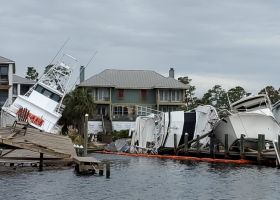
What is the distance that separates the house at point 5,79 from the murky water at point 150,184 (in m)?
34.8

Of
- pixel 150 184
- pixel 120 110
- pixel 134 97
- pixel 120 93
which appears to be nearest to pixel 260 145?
pixel 150 184

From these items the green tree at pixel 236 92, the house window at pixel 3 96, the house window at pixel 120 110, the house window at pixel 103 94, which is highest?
the green tree at pixel 236 92

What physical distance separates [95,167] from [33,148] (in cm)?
474

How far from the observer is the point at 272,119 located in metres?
63.5

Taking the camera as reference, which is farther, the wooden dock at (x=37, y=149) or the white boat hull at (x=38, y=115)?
the white boat hull at (x=38, y=115)

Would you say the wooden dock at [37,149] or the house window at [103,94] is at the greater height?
the house window at [103,94]

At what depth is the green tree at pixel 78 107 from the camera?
103m

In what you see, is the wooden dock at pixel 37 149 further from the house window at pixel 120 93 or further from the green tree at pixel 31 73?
the green tree at pixel 31 73

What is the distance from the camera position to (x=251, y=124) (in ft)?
210

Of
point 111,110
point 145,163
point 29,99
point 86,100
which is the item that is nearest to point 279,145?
point 145,163

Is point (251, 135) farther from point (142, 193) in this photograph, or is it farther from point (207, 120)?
point (142, 193)

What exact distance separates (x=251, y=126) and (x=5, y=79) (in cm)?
3789

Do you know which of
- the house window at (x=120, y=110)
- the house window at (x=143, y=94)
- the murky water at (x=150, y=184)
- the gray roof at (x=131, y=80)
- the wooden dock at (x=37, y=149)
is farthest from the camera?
the house window at (x=143, y=94)

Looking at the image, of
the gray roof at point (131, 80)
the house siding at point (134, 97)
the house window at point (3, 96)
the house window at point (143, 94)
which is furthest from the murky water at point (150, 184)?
the house window at point (143, 94)
